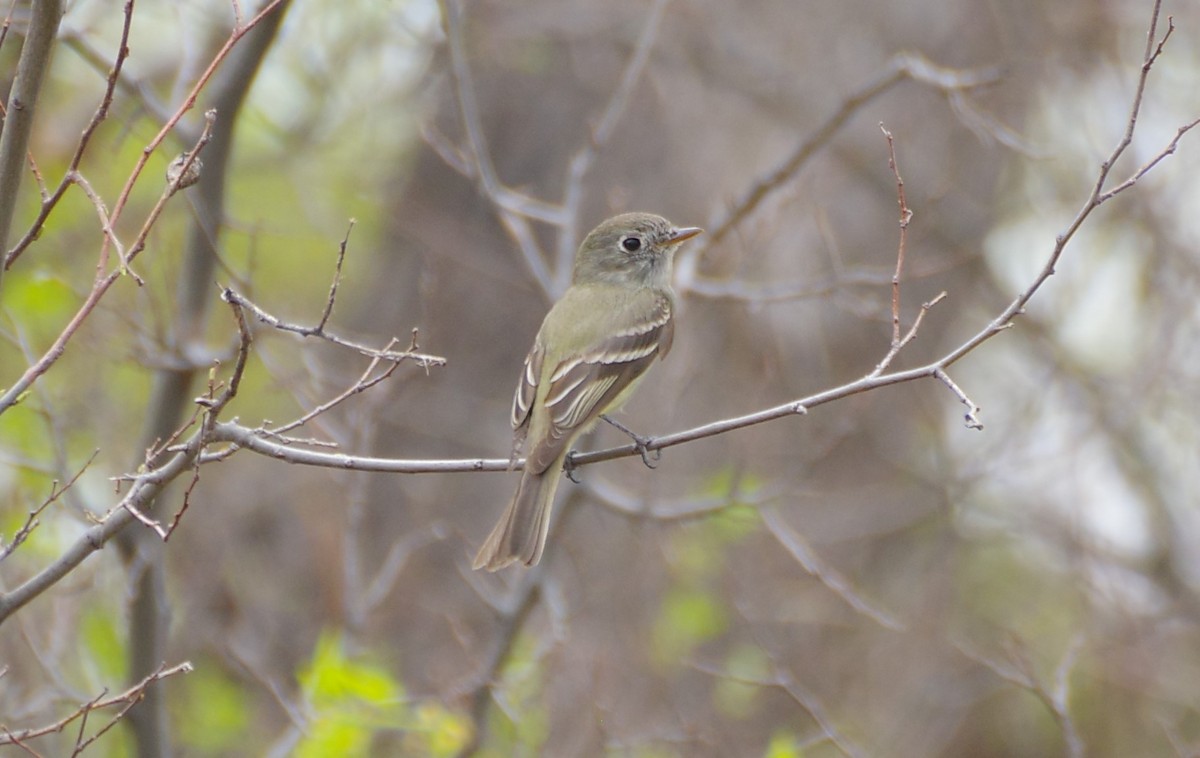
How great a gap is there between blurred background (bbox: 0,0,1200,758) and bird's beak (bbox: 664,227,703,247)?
1384 millimetres

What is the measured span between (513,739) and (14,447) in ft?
11.9

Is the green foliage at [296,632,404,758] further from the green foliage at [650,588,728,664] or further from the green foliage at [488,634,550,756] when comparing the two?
the green foliage at [650,588,728,664]

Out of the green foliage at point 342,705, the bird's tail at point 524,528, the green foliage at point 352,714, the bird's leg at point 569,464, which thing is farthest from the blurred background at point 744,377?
the bird's tail at point 524,528

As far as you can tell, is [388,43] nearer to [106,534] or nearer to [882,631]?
[882,631]

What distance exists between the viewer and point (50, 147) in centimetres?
906

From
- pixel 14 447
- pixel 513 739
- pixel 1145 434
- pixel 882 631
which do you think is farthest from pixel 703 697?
pixel 14 447

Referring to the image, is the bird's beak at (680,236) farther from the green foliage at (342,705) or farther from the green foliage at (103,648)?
the green foliage at (103,648)

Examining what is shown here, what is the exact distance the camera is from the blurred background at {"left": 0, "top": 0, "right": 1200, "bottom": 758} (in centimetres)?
867

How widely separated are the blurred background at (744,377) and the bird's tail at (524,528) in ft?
8.54

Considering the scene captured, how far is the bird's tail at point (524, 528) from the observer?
5.17 meters

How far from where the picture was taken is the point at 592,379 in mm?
5855

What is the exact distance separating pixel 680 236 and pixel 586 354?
105cm

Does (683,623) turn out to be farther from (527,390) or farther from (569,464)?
(569,464)

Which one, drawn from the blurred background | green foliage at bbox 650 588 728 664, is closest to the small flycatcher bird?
the blurred background
